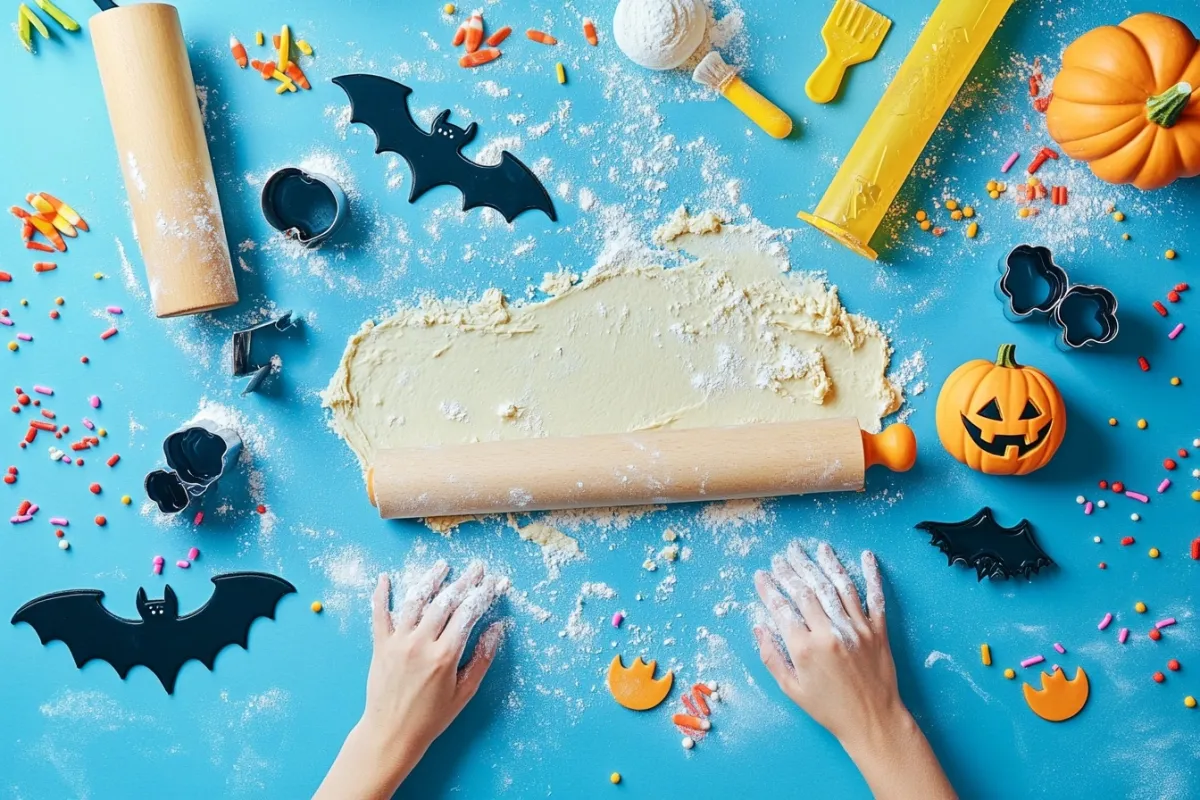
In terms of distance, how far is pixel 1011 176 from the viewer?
6.09ft

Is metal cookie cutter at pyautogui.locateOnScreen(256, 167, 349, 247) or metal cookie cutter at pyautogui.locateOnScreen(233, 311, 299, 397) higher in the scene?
metal cookie cutter at pyautogui.locateOnScreen(256, 167, 349, 247)

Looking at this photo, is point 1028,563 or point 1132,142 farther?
point 1028,563

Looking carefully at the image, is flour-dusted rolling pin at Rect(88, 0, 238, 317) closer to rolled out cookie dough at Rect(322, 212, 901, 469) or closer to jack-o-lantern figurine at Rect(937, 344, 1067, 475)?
rolled out cookie dough at Rect(322, 212, 901, 469)

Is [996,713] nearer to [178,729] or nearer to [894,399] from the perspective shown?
[894,399]

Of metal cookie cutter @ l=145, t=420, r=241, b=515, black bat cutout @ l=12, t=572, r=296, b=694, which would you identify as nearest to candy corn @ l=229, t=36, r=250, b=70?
metal cookie cutter @ l=145, t=420, r=241, b=515

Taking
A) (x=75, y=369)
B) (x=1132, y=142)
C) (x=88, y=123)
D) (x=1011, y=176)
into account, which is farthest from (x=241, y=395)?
(x=1132, y=142)

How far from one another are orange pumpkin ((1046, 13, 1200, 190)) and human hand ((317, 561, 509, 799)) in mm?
1457

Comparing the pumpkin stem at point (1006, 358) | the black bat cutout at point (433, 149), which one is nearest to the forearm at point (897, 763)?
the pumpkin stem at point (1006, 358)

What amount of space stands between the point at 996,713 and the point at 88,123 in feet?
7.50

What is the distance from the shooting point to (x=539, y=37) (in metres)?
1.87

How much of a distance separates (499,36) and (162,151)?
720mm

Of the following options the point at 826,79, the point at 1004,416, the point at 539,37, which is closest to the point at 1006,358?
the point at 1004,416

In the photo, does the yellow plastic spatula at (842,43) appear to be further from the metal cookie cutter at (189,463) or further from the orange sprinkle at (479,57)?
the metal cookie cutter at (189,463)

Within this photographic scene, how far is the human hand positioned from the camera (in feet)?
5.95
